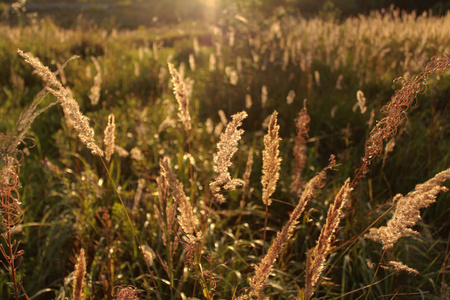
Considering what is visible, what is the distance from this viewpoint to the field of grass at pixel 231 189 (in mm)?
1130

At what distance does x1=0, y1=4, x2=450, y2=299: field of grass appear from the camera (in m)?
1.13

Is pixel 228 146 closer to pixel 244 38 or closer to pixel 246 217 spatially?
pixel 246 217

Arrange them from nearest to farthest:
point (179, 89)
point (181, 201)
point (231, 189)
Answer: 1. point (181, 201)
2. point (231, 189)
3. point (179, 89)

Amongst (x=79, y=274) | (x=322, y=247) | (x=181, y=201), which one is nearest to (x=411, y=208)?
(x=322, y=247)

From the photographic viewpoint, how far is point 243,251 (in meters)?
2.22

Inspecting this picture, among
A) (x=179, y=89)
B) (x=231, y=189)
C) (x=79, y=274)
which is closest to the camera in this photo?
(x=79, y=274)

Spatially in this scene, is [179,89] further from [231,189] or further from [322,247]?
[322,247]

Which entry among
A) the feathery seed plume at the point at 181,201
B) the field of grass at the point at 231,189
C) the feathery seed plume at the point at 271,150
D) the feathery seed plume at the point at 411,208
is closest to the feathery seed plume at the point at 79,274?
the field of grass at the point at 231,189

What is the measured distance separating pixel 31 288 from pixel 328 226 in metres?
Result: 1.78

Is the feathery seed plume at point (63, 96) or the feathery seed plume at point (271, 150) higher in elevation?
the feathery seed plume at point (63, 96)

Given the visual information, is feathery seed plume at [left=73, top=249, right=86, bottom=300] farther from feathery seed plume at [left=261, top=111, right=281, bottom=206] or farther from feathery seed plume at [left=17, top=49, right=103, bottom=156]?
feathery seed plume at [left=261, top=111, right=281, bottom=206]

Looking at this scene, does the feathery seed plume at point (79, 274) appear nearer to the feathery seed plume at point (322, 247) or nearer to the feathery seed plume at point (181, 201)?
the feathery seed plume at point (181, 201)

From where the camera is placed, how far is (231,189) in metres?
1.17

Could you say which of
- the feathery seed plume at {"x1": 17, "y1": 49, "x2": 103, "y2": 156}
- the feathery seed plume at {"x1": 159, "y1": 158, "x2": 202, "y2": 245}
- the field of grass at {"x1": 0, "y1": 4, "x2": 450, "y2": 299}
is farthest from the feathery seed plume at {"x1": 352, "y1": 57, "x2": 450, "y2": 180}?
the feathery seed plume at {"x1": 17, "y1": 49, "x2": 103, "y2": 156}
